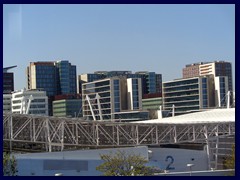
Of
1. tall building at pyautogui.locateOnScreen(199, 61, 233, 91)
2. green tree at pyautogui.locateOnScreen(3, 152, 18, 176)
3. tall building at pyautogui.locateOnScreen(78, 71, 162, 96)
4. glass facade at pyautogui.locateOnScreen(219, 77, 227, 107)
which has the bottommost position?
green tree at pyautogui.locateOnScreen(3, 152, 18, 176)

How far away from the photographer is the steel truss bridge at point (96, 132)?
21562mm

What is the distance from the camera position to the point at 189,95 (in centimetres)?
4578

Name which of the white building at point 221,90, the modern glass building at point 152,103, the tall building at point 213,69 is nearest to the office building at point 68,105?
the modern glass building at point 152,103

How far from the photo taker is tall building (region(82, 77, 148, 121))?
44.9m

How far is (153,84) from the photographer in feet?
171

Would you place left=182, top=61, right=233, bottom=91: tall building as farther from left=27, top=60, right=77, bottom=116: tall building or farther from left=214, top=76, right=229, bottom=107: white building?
left=27, top=60, right=77, bottom=116: tall building

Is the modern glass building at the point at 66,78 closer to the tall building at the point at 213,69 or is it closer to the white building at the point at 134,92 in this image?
the white building at the point at 134,92

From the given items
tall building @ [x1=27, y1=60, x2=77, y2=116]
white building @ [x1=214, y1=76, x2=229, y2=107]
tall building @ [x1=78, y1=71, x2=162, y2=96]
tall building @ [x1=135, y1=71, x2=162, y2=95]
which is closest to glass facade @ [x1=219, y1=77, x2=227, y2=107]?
white building @ [x1=214, y1=76, x2=229, y2=107]

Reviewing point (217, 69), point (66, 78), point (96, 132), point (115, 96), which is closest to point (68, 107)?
→ point (115, 96)

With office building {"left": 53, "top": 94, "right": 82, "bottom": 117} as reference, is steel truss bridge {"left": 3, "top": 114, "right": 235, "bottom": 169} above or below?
below

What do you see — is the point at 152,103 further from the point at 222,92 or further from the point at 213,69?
the point at 213,69

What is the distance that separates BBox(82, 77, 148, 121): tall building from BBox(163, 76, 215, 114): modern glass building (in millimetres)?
2716

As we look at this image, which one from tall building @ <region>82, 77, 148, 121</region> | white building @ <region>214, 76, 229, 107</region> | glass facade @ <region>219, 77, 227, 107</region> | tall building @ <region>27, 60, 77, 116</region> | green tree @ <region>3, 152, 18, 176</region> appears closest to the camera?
green tree @ <region>3, 152, 18, 176</region>

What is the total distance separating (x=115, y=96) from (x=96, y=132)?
23.1 metres
